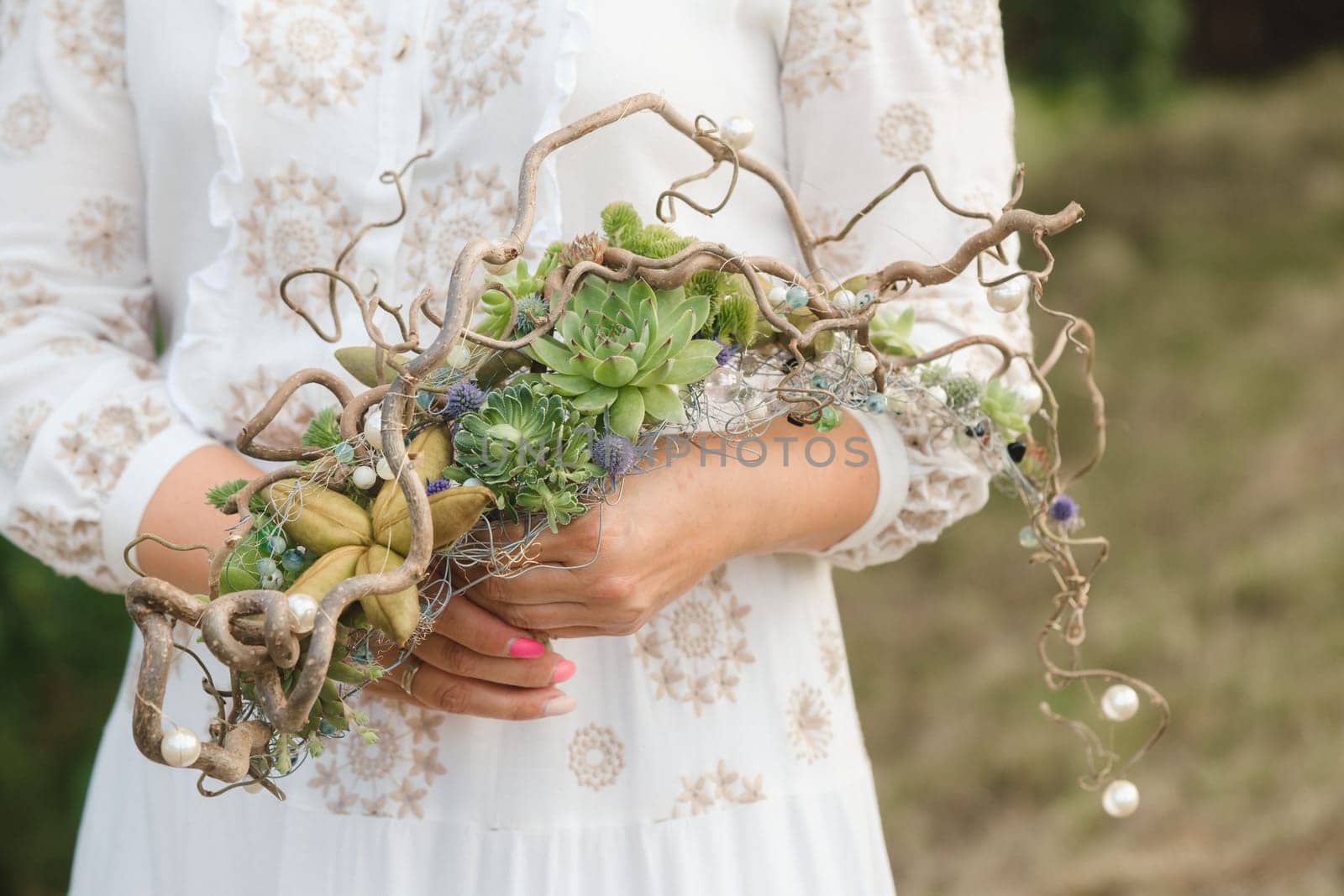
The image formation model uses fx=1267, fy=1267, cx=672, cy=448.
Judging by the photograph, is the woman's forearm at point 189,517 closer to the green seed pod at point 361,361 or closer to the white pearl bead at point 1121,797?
the green seed pod at point 361,361

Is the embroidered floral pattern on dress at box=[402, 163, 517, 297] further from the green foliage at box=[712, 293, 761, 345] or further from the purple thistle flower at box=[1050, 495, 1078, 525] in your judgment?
the purple thistle flower at box=[1050, 495, 1078, 525]

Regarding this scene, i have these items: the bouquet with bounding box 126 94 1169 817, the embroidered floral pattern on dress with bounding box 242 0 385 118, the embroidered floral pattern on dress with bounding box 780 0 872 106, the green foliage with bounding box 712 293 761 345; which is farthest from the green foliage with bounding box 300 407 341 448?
the embroidered floral pattern on dress with bounding box 780 0 872 106

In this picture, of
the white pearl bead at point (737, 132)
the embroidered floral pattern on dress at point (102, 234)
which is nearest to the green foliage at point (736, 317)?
the white pearl bead at point (737, 132)

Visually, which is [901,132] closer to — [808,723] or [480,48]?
[480,48]

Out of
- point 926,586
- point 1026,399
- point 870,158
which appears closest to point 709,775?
point 1026,399

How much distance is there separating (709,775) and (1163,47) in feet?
10.8

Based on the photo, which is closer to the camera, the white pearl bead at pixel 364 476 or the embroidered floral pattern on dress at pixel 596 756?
the white pearl bead at pixel 364 476

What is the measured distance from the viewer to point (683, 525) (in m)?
0.75

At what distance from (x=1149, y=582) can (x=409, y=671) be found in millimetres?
2586

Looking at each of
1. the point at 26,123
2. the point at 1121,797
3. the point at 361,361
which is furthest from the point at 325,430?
the point at 1121,797

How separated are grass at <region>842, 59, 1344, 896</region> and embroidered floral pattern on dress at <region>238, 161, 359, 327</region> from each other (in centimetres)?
189

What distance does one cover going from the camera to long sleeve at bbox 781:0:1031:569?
34.1 inches

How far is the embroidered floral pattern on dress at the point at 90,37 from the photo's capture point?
95 centimetres

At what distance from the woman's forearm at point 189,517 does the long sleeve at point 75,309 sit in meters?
0.01
